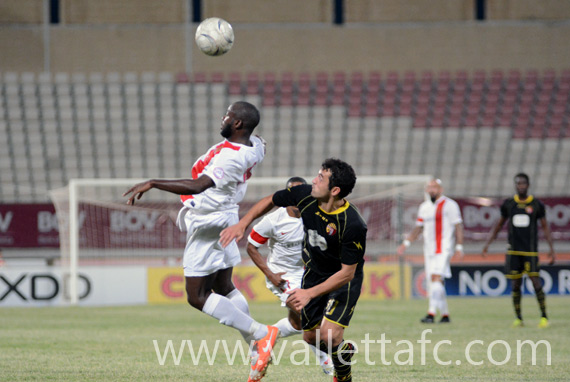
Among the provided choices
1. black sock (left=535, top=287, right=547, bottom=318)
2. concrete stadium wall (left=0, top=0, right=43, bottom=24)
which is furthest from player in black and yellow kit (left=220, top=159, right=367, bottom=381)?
concrete stadium wall (left=0, top=0, right=43, bottom=24)

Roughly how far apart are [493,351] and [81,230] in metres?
10.5

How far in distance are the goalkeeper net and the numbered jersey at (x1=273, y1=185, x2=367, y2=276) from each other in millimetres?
10300

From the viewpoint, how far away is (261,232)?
312 inches

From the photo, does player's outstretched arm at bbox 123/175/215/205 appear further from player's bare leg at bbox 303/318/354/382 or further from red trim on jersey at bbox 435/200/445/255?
red trim on jersey at bbox 435/200/445/255

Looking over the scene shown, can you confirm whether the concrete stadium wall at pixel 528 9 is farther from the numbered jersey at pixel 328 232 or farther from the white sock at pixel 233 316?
the numbered jersey at pixel 328 232

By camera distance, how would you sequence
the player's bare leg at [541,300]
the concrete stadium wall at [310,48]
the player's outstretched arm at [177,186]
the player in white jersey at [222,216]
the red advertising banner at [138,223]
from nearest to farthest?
the player's outstretched arm at [177,186]
the player in white jersey at [222,216]
the player's bare leg at [541,300]
the red advertising banner at [138,223]
the concrete stadium wall at [310,48]

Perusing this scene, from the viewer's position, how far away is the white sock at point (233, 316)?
6.64m

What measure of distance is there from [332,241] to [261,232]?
208 centimetres

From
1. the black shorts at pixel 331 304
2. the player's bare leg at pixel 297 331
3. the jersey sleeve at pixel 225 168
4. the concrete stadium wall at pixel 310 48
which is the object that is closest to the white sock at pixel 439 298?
the player's bare leg at pixel 297 331

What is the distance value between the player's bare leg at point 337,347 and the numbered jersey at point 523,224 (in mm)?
6997

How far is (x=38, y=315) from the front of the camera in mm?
14031

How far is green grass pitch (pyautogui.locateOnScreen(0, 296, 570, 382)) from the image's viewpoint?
285 inches

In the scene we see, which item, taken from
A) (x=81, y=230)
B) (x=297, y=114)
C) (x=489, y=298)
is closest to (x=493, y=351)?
(x=489, y=298)

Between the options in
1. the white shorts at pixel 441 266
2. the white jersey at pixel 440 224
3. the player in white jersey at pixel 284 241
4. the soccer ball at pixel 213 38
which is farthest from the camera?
the white jersey at pixel 440 224
